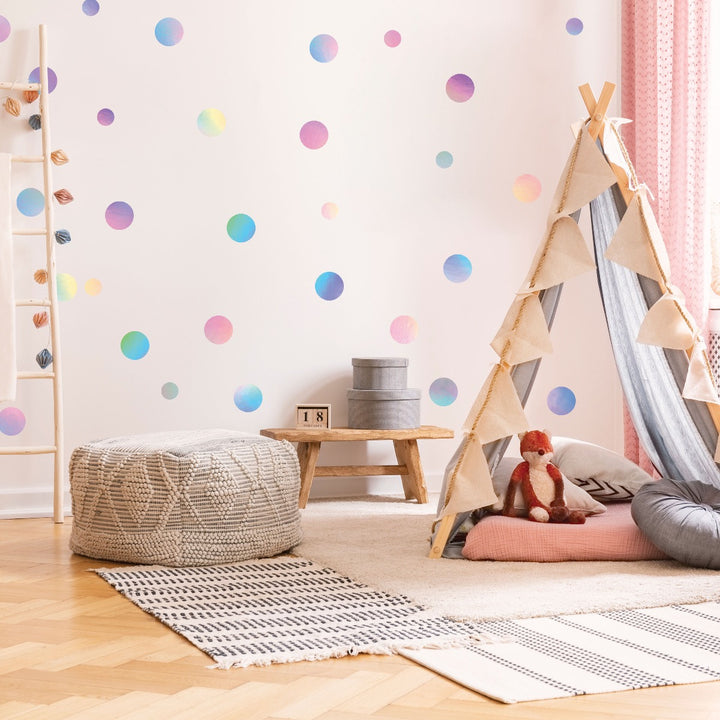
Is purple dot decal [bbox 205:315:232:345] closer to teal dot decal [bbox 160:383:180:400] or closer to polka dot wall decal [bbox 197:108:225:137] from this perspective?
teal dot decal [bbox 160:383:180:400]

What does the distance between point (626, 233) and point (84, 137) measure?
2071mm

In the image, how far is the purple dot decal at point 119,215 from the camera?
4.02 meters

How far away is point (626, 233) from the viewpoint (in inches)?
116

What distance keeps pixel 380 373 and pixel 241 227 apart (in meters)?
0.78

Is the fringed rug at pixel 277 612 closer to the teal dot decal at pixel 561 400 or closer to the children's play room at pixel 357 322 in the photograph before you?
the children's play room at pixel 357 322

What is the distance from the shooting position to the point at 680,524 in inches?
111

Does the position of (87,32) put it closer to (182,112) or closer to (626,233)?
(182,112)

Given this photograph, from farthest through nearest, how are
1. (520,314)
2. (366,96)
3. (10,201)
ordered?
(366,96)
(10,201)
(520,314)

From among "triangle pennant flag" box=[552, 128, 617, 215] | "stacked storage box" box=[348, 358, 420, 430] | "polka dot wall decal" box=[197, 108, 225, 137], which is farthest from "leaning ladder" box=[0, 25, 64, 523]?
"triangle pennant flag" box=[552, 128, 617, 215]

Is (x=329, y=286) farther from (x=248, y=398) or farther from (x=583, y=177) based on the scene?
(x=583, y=177)

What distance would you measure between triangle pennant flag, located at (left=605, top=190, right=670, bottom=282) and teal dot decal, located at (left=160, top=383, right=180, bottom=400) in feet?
6.08

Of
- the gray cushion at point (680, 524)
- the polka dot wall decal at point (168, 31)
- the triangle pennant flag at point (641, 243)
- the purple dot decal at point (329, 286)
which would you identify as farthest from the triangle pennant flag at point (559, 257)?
the polka dot wall decal at point (168, 31)

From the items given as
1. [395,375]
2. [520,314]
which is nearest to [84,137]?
[395,375]

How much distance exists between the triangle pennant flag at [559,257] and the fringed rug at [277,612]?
95 cm
